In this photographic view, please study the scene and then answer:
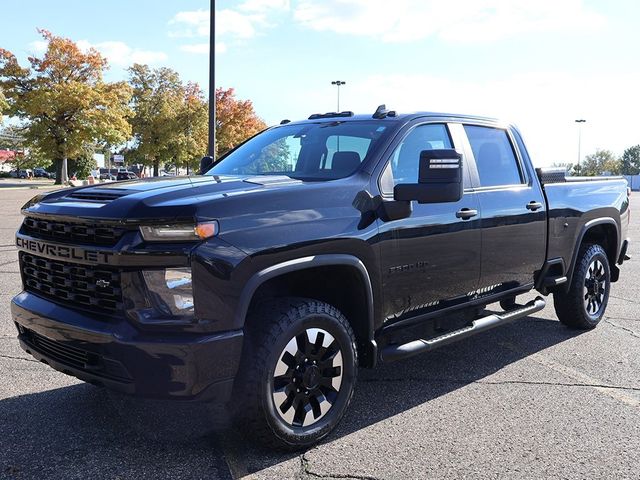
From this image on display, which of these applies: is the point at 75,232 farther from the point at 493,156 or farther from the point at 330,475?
the point at 493,156

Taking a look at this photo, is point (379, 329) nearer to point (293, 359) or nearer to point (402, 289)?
point (402, 289)

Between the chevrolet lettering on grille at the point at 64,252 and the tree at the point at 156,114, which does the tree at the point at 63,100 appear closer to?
the tree at the point at 156,114

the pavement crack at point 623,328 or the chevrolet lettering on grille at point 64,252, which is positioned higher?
the chevrolet lettering on grille at point 64,252

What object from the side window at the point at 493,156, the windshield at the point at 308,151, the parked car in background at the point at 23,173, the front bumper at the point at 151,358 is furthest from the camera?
the parked car in background at the point at 23,173

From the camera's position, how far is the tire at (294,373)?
3.07 metres

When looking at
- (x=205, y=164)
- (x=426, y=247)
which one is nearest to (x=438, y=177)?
(x=426, y=247)

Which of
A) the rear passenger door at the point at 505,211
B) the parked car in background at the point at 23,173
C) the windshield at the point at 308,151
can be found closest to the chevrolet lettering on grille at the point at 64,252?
the windshield at the point at 308,151

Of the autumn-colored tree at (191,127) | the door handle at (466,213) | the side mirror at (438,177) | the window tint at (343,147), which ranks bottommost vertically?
the door handle at (466,213)

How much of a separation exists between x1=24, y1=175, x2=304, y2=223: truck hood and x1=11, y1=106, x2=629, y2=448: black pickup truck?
0.01 meters

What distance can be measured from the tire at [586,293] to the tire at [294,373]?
306 cm

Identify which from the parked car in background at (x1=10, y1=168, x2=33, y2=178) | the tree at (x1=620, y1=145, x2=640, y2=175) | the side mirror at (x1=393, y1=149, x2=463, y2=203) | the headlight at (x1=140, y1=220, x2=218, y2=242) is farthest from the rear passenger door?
the tree at (x1=620, y1=145, x2=640, y2=175)

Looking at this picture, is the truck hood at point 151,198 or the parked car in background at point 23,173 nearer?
the truck hood at point 151,198

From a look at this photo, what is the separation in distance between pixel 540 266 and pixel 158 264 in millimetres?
3461

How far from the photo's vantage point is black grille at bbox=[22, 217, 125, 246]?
9.62 ft
